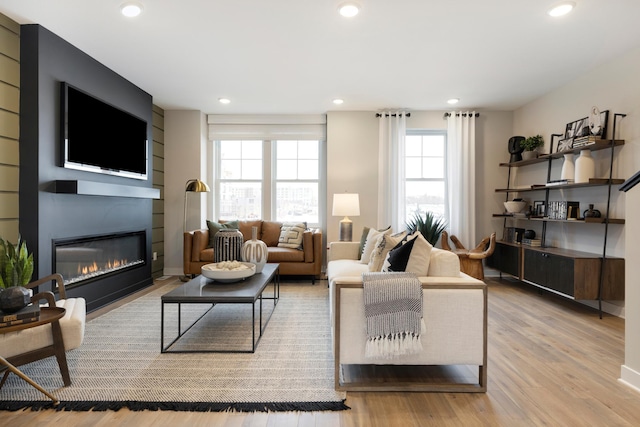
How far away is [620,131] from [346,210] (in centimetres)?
298

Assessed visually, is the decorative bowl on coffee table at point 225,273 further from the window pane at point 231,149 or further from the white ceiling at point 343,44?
the window pane at point 231,149

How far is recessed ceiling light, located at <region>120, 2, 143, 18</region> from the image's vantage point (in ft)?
8.30

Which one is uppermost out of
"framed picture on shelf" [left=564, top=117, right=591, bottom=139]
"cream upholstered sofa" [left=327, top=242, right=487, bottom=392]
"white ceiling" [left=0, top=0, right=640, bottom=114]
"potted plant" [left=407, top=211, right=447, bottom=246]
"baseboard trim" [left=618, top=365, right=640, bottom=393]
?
"white ceiling" [left=0, top=0, right=640, bottom=114]

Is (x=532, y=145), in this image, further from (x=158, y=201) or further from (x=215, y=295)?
(x=158, y=201)

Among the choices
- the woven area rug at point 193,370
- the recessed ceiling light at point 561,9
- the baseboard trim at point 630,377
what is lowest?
the woven area rug at point 193,370

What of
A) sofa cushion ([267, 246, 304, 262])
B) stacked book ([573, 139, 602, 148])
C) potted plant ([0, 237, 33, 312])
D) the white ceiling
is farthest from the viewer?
sofa cushion ([267, 246, 304, 262])

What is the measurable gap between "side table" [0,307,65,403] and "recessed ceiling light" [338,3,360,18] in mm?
2672

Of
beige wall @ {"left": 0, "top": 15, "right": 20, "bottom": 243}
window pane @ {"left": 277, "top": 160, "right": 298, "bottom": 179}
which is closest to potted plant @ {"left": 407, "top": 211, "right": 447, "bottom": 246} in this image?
window pane @ {"left": 277, "top": 160, "right": 298, "bottom": 179}

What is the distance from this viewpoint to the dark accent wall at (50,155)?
9.46 ft

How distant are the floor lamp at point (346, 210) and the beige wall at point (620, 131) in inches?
99.5

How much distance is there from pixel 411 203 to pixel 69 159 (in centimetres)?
436

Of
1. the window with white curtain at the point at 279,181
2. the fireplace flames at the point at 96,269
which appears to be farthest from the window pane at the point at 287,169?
the fireplace flames at the point at 96,269

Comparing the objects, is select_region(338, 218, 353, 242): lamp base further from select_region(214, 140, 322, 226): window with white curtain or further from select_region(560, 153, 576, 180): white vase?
select_region(560, 153, 576, 180): white vase

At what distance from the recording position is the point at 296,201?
571 centimetres
